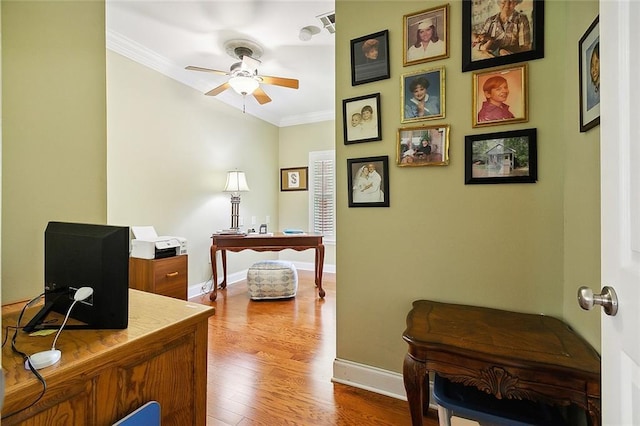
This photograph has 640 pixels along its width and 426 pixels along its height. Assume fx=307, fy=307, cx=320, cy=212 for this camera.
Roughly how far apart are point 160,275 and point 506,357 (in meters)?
2.64

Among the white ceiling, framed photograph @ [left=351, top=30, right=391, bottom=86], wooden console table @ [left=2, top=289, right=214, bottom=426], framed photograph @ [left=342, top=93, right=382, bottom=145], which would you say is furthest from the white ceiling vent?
wooden console table @ [left=2, top=289, right=214, bottom=426]

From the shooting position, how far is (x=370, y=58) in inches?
71.0

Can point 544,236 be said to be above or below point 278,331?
above

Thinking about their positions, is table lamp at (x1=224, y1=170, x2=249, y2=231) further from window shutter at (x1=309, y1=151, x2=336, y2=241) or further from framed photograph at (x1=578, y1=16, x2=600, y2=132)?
framed photograph at (x1=578, y1=16, x2=600, y2=132)

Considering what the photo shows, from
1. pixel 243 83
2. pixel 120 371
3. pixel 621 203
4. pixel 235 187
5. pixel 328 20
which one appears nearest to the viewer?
pixel 621 203

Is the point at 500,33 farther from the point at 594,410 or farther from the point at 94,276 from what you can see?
the point at 94,276

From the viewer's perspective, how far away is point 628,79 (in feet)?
2.15

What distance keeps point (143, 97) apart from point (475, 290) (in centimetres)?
334

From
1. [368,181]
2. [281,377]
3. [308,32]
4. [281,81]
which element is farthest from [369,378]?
[308,32]

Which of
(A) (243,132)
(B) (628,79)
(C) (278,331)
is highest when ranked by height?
(A) (243,132)

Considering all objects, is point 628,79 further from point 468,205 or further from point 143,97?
point 143,97

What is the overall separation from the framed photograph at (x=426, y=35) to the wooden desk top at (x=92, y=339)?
164 cm

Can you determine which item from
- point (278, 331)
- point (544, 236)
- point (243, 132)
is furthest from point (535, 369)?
point (243, 132)

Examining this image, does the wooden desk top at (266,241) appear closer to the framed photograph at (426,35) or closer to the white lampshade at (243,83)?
the white lampshade at (243,83)
